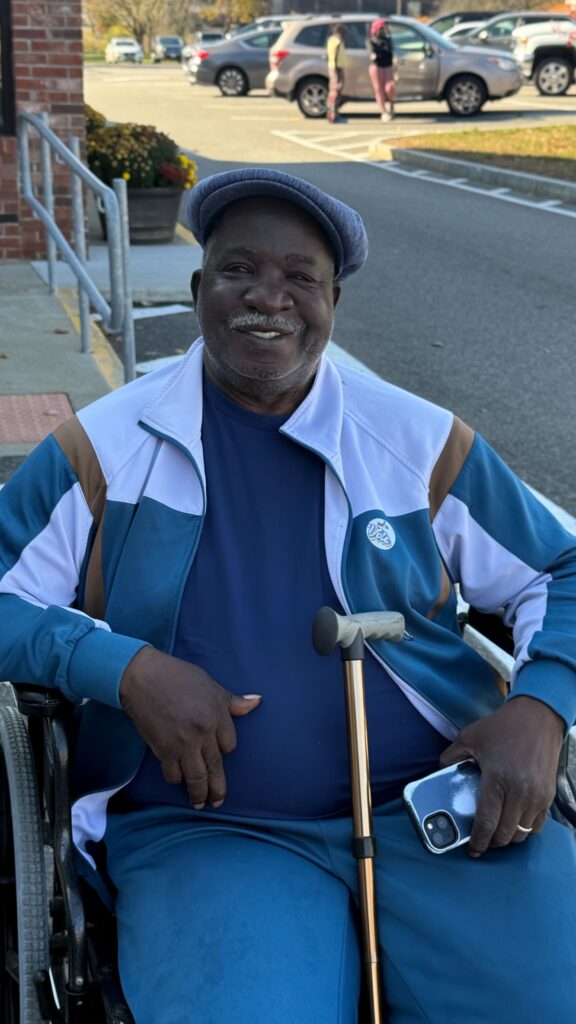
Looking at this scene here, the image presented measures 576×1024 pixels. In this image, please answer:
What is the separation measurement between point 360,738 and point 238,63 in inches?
1301

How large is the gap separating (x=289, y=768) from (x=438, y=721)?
0.86 feet

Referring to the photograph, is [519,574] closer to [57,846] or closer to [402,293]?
[57,846]

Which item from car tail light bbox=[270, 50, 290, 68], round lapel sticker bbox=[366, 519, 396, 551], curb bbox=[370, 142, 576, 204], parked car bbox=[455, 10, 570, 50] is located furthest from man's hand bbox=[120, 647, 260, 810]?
parked car bbox=[455, 10, 570, 50]

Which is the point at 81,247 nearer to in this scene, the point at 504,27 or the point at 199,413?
the point at 199,413

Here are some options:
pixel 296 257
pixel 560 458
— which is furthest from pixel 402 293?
pixel 296 257

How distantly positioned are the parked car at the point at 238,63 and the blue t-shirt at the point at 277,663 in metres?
32.5

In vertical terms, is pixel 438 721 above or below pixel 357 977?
above

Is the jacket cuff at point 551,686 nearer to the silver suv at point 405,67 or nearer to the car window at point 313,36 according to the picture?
the silver suv at point 405,67

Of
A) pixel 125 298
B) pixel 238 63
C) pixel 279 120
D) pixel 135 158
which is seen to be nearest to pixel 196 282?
pixel 125 298

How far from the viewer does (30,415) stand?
20.4 feet

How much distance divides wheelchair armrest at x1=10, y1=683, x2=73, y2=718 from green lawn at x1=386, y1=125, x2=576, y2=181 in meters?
15.2

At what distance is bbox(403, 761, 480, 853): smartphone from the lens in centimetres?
210

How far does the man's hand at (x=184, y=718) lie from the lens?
2139 millimetres

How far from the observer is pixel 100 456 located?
2.33 m
